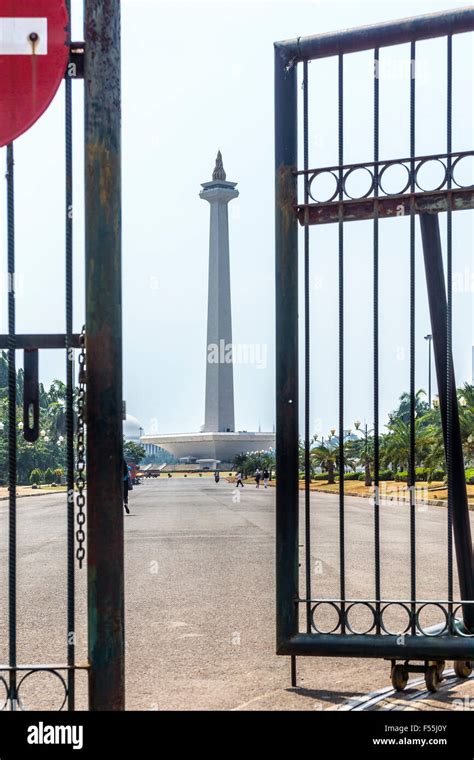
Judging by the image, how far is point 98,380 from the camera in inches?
169

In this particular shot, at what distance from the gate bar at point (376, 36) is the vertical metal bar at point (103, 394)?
1396 mm

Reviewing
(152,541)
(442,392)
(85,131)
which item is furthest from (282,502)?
(152,541)

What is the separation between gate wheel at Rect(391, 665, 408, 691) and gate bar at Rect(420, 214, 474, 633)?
0.44 metres

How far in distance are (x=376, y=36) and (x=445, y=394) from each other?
6.38 feet

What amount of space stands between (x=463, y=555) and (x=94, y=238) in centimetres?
285

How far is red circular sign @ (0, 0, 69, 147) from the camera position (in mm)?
4281

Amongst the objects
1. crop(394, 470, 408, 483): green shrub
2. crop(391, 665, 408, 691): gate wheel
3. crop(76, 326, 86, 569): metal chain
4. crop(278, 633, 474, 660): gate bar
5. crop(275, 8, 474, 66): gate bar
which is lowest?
crop(394, 470, 408, 483): green shrub

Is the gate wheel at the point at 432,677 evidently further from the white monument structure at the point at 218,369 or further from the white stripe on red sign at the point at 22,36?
the white monument structure at the point at 218,369

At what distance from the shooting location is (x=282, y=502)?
523cm

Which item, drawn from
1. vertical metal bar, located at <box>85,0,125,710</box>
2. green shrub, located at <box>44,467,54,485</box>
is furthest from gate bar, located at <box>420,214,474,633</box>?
green shrub, located at <box>44,467,54,485</box>

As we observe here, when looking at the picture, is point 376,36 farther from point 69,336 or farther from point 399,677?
point 399,677

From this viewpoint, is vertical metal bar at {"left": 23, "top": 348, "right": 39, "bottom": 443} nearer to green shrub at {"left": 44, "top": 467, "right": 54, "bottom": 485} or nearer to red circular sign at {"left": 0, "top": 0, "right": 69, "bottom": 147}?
red circular sign at {"left": 0, "top": 0, "right": 69, "bottom": 147}

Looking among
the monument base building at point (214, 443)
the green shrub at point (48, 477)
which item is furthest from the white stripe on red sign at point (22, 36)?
the monument base building at point (214, 443)

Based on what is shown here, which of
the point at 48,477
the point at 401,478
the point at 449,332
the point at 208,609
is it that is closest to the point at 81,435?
the point at 449,332
